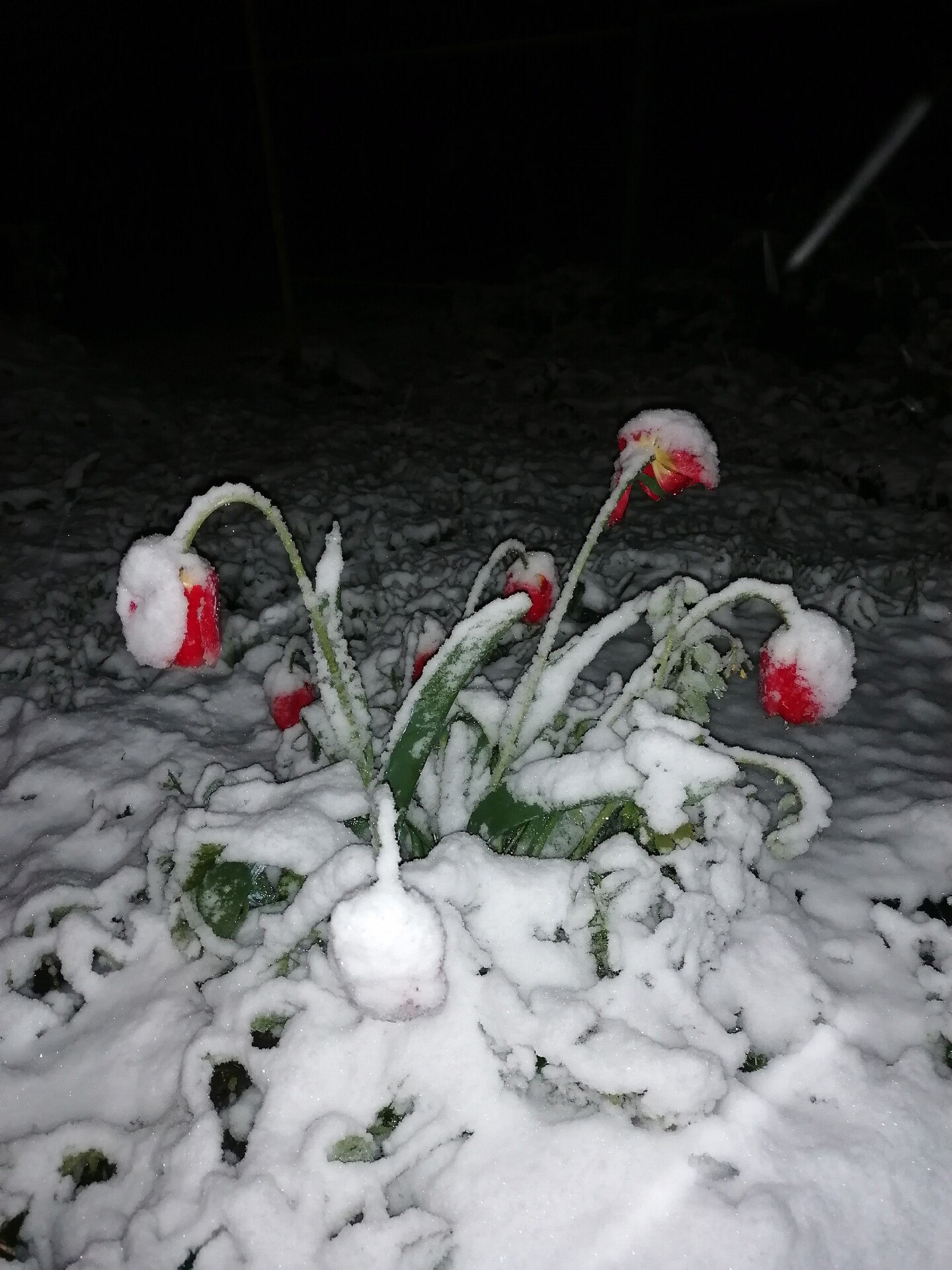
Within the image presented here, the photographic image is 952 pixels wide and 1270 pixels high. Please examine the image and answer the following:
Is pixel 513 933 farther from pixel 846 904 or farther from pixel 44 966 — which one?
pixel 44 966

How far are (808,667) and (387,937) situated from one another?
2.35 feet

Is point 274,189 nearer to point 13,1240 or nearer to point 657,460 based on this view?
point 657,460

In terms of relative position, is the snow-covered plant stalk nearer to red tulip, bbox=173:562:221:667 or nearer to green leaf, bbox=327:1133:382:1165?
red tulip, bbox=173:562:221:667

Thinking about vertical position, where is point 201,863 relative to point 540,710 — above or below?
below

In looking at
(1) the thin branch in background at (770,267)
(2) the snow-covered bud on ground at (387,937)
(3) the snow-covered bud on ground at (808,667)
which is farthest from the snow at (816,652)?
(1) the thin branch in background at (770,267)

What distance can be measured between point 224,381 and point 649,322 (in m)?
3.06

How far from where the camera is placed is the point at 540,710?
55.4 inches

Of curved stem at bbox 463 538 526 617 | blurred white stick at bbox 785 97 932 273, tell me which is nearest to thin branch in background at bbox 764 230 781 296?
blurred white stick at bbox 785 97 932 273

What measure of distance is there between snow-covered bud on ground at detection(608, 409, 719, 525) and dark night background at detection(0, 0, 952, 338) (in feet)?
19.0

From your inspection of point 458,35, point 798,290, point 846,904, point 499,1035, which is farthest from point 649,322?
point 499,1035

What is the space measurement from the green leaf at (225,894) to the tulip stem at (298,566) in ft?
0.84

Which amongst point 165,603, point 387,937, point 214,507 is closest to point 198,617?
point 165,603

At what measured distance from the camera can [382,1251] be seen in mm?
1015

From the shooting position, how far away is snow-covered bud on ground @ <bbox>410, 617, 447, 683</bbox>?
1701mm
